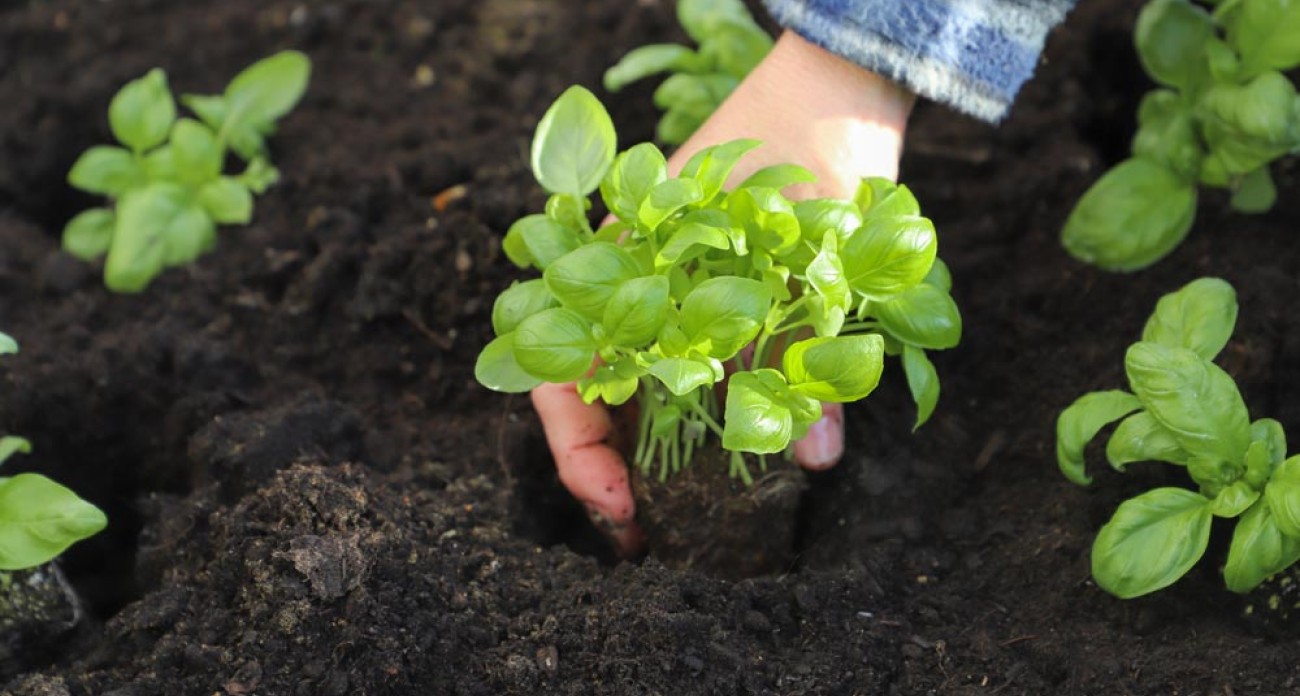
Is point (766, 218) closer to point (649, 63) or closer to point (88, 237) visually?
point (649, 63)

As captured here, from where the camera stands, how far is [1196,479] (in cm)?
147

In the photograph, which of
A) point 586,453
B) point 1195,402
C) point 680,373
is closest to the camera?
point 680,373

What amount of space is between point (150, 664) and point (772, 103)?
3.39ft

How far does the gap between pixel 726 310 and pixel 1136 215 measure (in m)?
0.84

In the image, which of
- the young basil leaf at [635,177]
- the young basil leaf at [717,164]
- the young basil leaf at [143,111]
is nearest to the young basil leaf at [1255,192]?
the young basil leaf at [717,164]

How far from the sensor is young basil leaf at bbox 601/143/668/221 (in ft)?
4.62

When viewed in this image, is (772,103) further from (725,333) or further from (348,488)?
(348,488)

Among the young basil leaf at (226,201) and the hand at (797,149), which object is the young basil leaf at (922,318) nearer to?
the hand at (797,149)

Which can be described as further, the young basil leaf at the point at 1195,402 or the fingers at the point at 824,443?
the fingers at the point at 824,443

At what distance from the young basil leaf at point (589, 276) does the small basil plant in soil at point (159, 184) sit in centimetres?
102

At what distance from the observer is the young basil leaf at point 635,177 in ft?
4.62

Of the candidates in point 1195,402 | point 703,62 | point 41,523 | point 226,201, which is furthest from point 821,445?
point 226,201

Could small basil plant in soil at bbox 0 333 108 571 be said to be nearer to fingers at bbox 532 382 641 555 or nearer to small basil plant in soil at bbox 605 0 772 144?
fingers at bbox 532 382 641 555

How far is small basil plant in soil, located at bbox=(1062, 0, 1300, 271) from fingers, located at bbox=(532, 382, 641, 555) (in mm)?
768
